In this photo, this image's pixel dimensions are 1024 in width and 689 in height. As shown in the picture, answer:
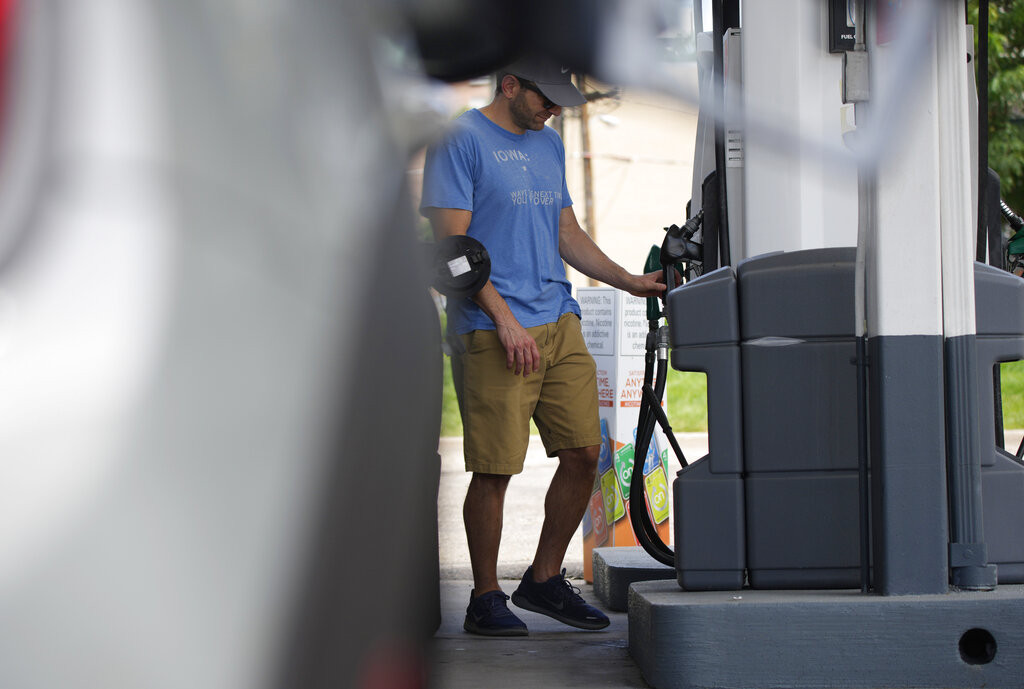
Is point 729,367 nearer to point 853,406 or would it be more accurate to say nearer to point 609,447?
point 853,406

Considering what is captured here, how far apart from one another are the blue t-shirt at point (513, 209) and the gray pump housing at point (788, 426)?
0.79m

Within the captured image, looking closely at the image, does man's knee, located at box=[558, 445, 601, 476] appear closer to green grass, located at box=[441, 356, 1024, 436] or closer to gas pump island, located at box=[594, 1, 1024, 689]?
gas pump island, located at box=[594, 1, 1024, 689]

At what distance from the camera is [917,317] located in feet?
8.27

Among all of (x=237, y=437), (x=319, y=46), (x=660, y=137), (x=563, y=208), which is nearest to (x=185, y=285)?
(x=237, y=437)

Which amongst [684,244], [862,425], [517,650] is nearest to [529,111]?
[684,244]

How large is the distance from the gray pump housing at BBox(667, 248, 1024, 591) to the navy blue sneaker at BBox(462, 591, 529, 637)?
2.60 feet

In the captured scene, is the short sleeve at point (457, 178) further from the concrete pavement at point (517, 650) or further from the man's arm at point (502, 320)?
the concrete pavement at point (517, 650)

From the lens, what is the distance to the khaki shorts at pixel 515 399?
11.1 feet

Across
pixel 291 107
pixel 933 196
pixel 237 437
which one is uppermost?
pixel 933 196

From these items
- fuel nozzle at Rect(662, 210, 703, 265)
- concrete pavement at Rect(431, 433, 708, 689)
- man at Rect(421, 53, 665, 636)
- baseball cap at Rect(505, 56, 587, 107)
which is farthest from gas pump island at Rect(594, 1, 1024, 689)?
baseball cap at Rect(505, 56, 587, 107)

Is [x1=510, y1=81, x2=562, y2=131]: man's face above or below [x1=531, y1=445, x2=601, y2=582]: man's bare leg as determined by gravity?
above

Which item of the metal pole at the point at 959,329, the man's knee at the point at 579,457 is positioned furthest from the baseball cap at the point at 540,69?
the man's knee at the point at 579,457

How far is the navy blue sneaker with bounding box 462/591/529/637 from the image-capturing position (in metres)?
3.39

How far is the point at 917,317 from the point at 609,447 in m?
2.67
